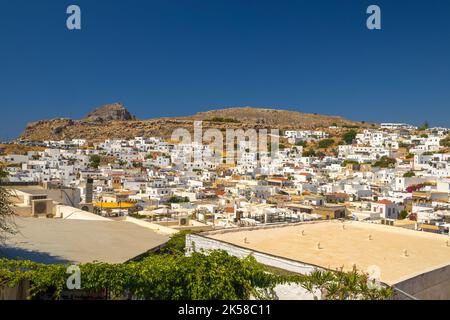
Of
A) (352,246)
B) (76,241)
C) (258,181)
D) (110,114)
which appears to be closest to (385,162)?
(258,181)

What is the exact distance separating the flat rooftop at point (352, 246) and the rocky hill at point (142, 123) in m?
82.2

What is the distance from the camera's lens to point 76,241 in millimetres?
9320

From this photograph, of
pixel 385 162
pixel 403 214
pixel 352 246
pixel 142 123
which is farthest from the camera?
pixel 142 123

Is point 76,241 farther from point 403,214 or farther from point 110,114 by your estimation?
point 110,114

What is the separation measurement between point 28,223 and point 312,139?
7851cm

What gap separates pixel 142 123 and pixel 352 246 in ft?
340

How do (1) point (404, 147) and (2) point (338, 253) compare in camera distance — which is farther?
(1) point (404, 147)

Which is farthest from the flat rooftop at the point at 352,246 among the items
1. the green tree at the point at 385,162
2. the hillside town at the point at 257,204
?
the green tree at the point at 385,162

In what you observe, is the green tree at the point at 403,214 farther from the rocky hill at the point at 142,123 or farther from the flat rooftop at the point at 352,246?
the rocky hill at the point at 142,123

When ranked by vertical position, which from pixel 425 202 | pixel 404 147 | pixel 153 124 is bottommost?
pixel 425 202

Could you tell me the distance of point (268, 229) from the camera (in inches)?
416

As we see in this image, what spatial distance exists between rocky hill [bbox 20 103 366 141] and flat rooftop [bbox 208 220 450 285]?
8219cm

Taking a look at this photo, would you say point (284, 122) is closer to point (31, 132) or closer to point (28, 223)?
point (31, 132)
